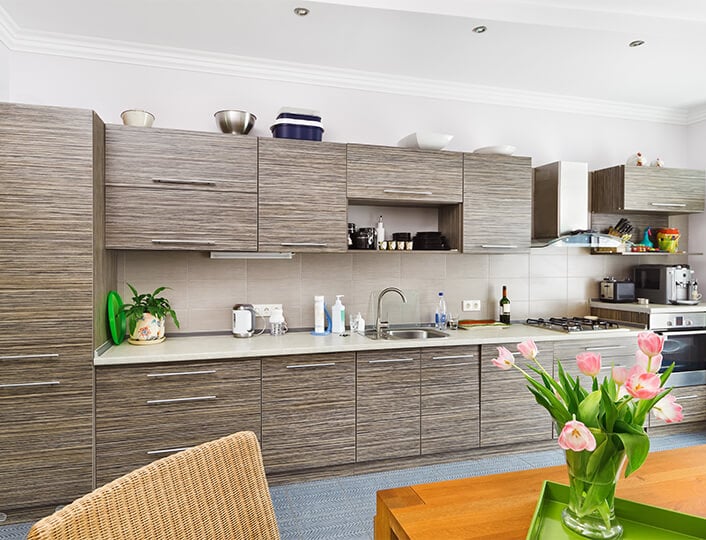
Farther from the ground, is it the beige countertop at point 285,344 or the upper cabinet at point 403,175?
the upper cabinet at point 403,175

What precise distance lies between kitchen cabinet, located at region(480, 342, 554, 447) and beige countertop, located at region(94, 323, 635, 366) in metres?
0.13

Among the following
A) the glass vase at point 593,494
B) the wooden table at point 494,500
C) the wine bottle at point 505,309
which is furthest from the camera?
the wine bottle at point 505,309

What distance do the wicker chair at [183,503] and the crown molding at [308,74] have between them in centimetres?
270

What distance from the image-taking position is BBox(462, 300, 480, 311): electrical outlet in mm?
3580

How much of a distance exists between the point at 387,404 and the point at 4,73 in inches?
119

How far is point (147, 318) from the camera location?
2.72m

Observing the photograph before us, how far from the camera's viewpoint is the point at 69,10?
247 centimetres

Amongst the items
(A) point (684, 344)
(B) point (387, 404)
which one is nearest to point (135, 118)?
(B) point (387, 404)

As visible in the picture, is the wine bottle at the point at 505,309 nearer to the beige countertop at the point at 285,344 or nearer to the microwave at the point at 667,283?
the beige countertop at the point at 285,344

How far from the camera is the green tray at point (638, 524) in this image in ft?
3.17

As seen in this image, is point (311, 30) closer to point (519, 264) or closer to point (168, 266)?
point (168, 266)

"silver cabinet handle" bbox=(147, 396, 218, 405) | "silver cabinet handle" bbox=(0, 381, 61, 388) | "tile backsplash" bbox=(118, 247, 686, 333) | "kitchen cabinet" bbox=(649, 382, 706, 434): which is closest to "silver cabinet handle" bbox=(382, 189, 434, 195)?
"tile backsplash" bbox=(118, 247, 686, 333)

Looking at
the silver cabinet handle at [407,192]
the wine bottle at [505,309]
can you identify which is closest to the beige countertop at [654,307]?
the wine bottle at [505,309]

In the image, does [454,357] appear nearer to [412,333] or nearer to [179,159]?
[412,333]
